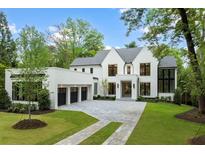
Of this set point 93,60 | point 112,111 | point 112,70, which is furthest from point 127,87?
point 112,111

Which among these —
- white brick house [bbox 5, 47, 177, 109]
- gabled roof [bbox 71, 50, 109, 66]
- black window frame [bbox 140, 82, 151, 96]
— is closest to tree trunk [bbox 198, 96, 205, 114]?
white brick house [bbox 5, 47, 177, 109]

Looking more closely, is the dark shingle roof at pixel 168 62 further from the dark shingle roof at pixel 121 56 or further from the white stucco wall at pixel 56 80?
the white stucco wall at pixel 56 80

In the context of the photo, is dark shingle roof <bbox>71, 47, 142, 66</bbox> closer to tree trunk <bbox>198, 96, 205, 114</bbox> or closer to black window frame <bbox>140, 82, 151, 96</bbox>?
black window frame <bbox>140, 82, 151, 96</bbox>

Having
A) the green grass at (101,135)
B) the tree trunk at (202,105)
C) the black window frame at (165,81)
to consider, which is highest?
the black window frame at (165,81)

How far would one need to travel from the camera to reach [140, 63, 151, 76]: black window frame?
82.6 feet

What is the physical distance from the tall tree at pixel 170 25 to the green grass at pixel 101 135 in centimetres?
638

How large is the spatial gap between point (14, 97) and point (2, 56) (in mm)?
11252

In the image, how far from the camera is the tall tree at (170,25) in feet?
45.3

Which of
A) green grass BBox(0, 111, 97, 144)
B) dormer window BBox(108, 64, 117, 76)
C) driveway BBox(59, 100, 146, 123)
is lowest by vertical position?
green grass BBox(0, 111, 97, 144)

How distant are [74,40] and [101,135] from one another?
22.8m

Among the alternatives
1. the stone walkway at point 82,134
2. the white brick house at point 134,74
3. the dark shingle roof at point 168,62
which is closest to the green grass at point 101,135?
the stone walkway at point 82,134

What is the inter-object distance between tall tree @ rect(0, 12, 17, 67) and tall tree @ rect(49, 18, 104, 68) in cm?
541

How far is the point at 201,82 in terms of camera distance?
1077 centimetres
